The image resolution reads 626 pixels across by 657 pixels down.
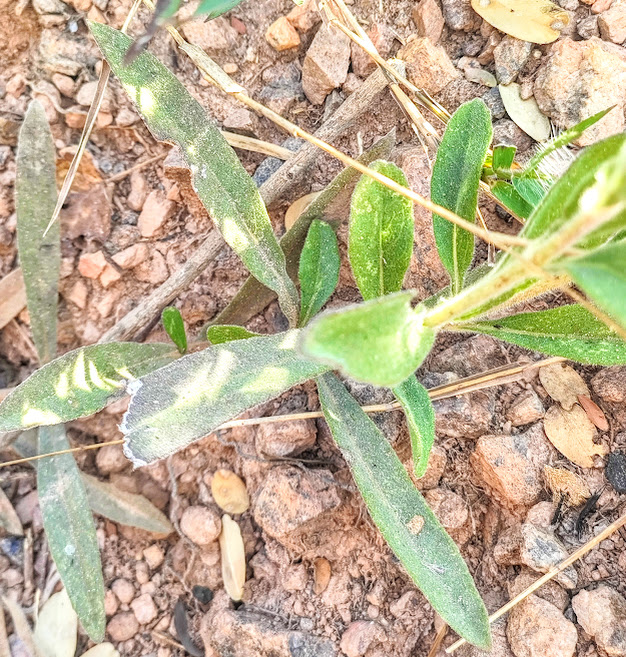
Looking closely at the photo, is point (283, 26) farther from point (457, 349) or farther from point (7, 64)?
point (457, 349)

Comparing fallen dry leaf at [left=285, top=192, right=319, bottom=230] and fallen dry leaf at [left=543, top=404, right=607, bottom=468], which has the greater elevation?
fallen dry leaf at [left=285, top=192, right=319, bottom=230]

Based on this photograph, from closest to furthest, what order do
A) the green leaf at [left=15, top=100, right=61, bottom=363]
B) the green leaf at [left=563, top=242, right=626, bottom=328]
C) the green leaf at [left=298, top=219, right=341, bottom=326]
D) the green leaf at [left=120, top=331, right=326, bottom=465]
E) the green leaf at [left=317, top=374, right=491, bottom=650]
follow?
the green leaf at [left=563, top=242, right=626, bottom=328]
the green leaf at [left=120, top=331, right=326, bottom=465]
the green leaf at [left=317, top=374, right=491, bottom=650]
the green leaf at [left=298, top=219, right=341, bottom=326]
the green leaf at [left=15, top=100, right=61, bottom=363]

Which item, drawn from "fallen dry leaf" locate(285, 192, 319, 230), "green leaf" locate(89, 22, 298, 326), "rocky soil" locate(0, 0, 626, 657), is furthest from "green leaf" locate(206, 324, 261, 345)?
"fallen dry leaf" locate(285, 192, 319, 230)

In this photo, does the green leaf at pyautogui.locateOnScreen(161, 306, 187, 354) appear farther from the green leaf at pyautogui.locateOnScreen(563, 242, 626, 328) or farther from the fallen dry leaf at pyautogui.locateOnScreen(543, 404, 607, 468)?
the green leaf at pyautogui.locateOnScreen(563, 242, 626, 328)

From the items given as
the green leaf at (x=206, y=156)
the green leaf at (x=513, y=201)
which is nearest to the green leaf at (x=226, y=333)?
the green leaf at (x=206, y=156)

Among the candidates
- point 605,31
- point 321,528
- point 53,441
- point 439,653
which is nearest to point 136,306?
point 53,441

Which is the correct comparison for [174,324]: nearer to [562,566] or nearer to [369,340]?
[369,340]

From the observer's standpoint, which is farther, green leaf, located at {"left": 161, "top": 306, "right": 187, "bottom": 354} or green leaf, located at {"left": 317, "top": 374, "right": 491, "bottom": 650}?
green leaf, located at {"left": 161, "top": 306, "right": 187, "bottom": 354}
